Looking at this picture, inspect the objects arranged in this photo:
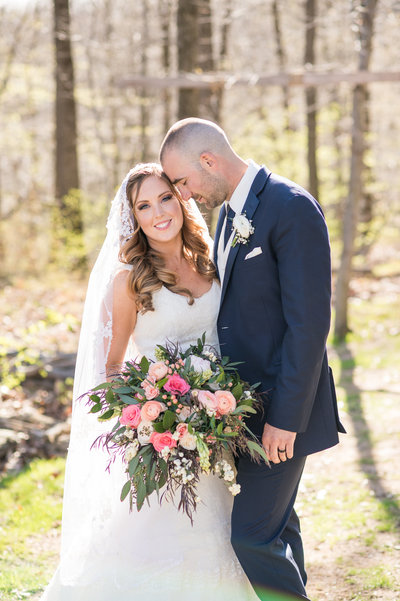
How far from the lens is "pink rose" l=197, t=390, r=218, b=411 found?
8.86 ft

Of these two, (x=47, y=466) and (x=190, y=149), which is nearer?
(x=190, y=149)

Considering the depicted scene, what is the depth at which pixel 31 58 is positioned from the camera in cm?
1839

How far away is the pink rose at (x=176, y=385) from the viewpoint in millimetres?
2748

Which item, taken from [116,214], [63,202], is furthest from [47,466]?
[63,202]

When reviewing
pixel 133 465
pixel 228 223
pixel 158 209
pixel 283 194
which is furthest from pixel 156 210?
pixel 133 465

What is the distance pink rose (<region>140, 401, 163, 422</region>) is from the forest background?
1.85 metres

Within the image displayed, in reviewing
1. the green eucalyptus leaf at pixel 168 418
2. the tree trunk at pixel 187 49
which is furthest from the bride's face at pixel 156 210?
the tree trunk at pixel 187 49

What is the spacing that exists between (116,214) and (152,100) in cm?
1653

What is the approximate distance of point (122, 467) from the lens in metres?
3.33

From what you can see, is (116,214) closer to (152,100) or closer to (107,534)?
(107,534)

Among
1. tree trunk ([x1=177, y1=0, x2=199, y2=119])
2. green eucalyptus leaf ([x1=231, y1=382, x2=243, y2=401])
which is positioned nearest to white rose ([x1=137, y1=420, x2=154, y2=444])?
green eucalyptus leaf ([x1=231, y1=382, x2=243, y2=401])

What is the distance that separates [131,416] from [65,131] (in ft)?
46.1

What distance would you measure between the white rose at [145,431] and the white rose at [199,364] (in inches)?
12.6

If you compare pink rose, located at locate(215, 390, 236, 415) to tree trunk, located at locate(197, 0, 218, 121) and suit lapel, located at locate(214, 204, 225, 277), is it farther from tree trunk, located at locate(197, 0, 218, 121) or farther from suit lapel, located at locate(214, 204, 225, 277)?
tree trunk, located at locate(197, 0, 218, 121)
